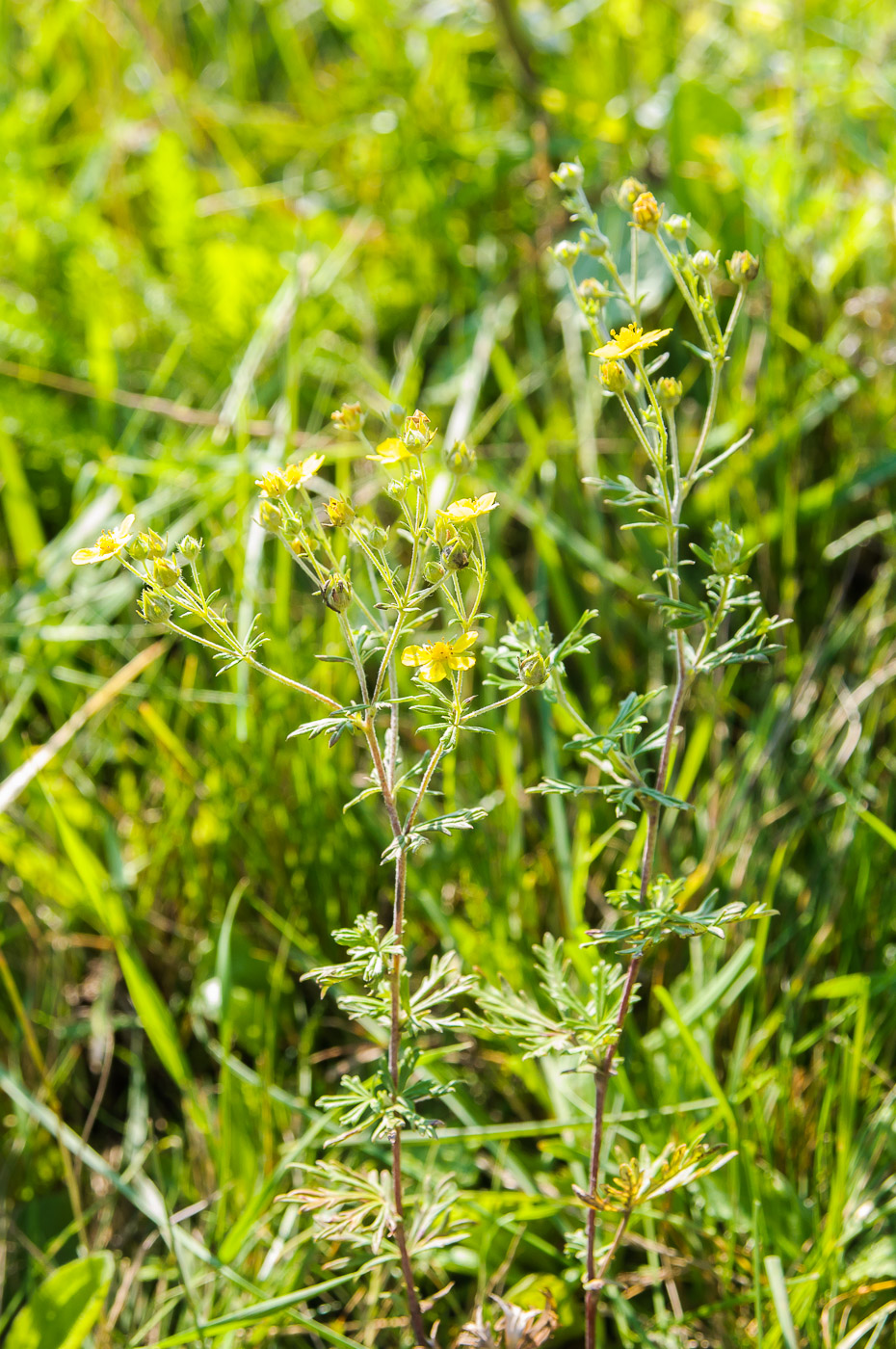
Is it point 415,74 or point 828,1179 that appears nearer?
point 828,1179

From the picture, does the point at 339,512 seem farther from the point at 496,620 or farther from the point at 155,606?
the point at 496,620

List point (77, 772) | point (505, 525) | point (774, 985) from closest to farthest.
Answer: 1. point (774, 985)
2. point (77, 772)
3. point (505, 525)

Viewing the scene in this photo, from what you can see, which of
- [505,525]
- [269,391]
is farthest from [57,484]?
[505,525]

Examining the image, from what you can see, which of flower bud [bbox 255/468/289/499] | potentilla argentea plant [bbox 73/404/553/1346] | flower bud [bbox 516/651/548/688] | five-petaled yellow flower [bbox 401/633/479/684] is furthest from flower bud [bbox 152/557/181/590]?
flower bud [bbox 516/651/548/688]

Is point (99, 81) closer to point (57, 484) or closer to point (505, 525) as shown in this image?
point (57, 484)

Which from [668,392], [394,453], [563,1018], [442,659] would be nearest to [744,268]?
[668,392]

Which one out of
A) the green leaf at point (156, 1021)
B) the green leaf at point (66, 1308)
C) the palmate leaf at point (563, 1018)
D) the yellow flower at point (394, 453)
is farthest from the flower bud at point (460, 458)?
the green leaf at point (66, 1308)

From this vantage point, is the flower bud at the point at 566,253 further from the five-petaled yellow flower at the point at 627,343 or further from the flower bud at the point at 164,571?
the flower bud at the point at 164,571
